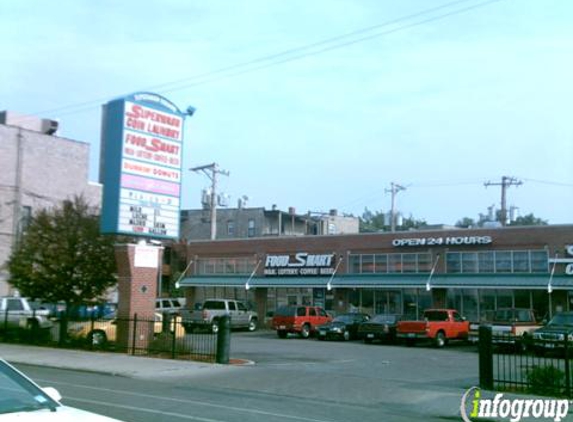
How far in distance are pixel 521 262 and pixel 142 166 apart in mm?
23666

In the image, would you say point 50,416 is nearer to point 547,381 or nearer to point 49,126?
point 547,381

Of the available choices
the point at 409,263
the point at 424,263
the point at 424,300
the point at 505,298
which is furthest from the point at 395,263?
the point at 505,298

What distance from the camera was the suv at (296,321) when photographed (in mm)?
39156

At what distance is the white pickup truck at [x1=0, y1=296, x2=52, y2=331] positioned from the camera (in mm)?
29094

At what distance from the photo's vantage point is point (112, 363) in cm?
2100

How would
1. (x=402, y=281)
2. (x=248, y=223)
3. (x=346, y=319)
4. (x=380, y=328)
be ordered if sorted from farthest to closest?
(x=248, y=223)
(x=402, y=281)
(x=346, y=319)
(x=380, y=328)

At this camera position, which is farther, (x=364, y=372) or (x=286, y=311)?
(x=286, y=311)

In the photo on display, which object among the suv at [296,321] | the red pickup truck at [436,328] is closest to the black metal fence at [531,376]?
the red pickup truck at [436,328]

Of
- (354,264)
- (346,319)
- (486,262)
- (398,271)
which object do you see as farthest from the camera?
(354,264)

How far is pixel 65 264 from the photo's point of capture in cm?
2630

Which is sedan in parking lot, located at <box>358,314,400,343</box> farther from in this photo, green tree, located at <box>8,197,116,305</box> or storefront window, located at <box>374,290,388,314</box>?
green tree, located at <box>8,197,116,305</box>

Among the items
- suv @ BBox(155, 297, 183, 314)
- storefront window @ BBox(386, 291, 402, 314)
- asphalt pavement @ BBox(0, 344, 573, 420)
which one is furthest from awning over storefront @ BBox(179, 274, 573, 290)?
asphalt pavement @ BBox(0, 344, 573, 420)

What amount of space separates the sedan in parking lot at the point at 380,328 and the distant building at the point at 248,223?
39.2m

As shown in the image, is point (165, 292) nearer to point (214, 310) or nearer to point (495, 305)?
point (214, 310)
